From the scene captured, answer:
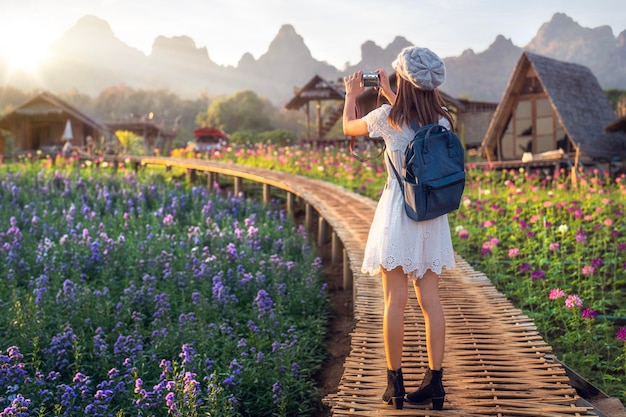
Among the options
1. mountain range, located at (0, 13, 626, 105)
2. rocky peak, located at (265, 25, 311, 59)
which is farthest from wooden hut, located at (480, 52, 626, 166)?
rocky peak, located at (265, 25, 311, 59)

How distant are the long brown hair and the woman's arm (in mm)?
189

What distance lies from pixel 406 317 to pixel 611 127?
41.5 feet

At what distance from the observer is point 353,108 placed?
379 centimetres

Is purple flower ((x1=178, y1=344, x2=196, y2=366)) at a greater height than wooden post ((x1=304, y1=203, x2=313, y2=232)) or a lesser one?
lesser

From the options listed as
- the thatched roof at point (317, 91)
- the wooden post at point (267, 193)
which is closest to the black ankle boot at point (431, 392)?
the wooden post at point (267, 193)

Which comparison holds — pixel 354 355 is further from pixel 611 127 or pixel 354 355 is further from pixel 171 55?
pixel 171 55

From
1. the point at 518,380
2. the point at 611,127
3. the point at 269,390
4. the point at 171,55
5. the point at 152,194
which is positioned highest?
the point at 171,55

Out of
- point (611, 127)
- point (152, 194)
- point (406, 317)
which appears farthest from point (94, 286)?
point (611, 127)

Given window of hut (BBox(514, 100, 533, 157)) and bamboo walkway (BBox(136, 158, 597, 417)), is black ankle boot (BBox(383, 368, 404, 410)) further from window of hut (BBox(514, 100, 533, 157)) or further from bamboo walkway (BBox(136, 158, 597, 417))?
window of hut (BBox(514, 100, 533, 157))

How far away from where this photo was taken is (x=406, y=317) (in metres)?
5.30

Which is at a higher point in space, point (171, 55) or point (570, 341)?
point (171, 55)

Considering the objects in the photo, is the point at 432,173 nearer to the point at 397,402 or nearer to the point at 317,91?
the point at 397,402

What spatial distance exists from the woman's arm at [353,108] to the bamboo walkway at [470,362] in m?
1.53

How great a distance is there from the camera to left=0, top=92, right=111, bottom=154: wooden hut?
31781mm
